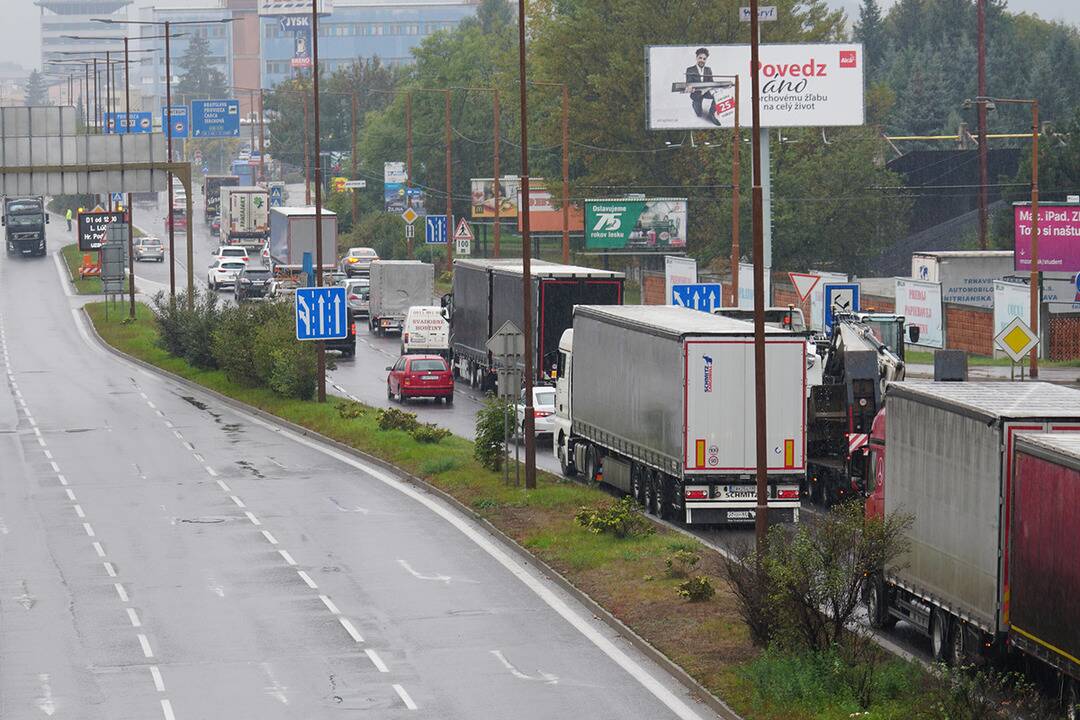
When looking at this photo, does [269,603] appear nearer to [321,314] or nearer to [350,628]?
[350,628]

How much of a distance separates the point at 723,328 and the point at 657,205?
157 ft

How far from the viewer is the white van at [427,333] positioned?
6475 cm

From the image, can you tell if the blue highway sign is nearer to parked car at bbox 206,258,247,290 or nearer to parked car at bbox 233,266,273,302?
parked car at bbox 206,258,247,290

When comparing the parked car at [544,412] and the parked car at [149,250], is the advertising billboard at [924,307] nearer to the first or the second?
the parked car at [544,412]

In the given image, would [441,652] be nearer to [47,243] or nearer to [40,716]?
[40,716]

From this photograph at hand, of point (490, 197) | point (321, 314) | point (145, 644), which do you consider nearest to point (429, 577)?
point (145, 644)

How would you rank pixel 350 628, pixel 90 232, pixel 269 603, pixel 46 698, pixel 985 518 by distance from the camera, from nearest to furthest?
pixel 985 518 < pixel 46 698 < pixel 350 628 < pixel 269 603 < pixel 90 232

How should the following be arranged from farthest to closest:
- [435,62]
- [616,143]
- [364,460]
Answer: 1. [435,62]
2. [616,143]
3. [364,460]

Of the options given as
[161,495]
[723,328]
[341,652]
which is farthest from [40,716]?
[161,495]

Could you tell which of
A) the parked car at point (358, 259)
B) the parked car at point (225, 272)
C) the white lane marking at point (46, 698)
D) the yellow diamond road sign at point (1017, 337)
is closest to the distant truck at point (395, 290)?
the parked car at point (358, 259)

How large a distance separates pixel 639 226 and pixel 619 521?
166 ft

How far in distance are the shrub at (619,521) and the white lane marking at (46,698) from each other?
1060 centimetres

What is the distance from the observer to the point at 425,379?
55.6 metres

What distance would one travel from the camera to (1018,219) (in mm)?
62812
